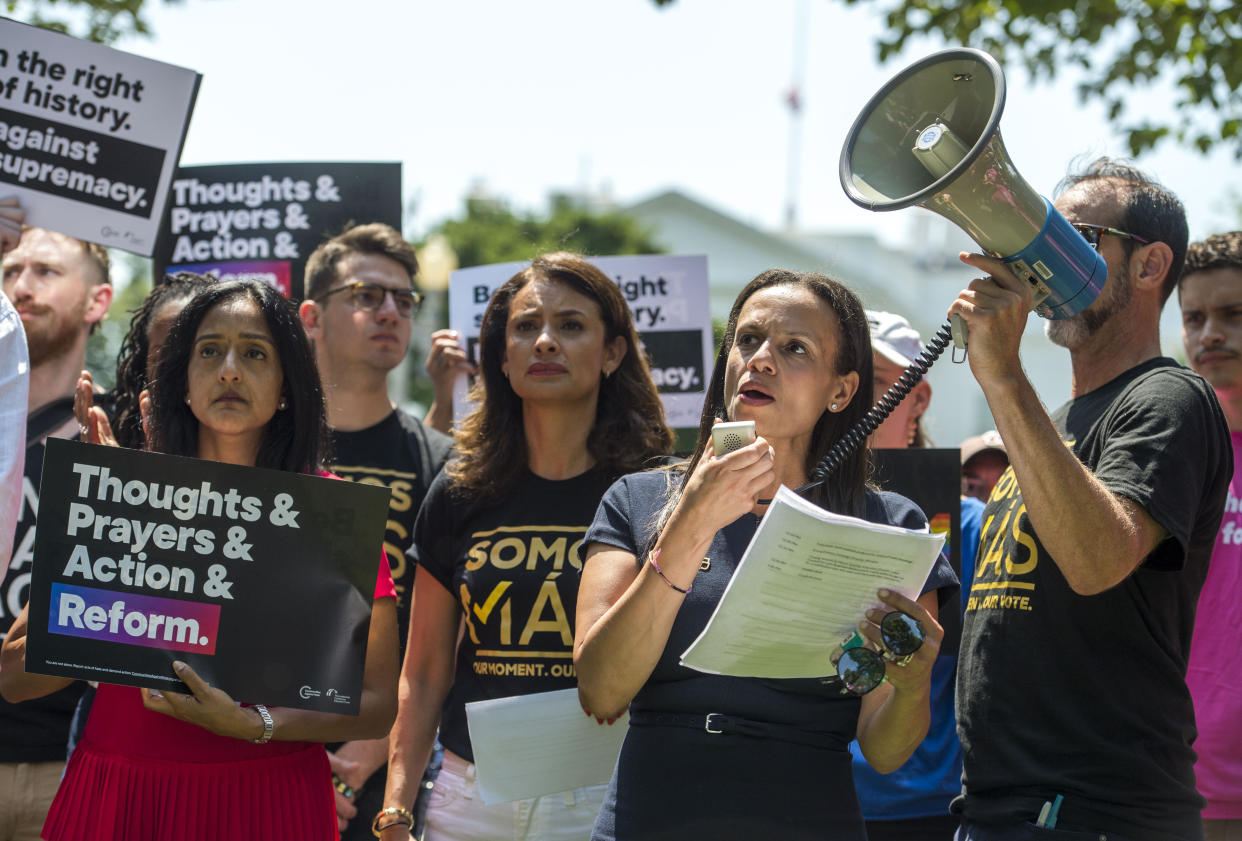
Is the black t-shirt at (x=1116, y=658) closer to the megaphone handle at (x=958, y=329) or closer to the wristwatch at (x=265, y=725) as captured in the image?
the megaphone handle at (x=958, y=329)

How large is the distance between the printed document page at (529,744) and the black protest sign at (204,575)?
1.57 ft

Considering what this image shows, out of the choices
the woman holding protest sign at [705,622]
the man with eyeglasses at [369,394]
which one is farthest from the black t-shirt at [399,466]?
the woman holding protest sign at [705,622]

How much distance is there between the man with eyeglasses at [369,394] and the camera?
397cm

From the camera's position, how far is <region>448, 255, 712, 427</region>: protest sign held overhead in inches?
201

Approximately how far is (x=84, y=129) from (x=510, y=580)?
232 cm

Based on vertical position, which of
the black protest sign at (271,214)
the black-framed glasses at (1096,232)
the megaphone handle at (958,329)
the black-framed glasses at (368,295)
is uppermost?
the black protest sign at (271,214)

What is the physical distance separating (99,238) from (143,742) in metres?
2.10

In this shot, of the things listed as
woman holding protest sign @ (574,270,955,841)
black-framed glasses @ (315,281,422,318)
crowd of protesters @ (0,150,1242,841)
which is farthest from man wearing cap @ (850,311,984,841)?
black-framed glasses @ (315,281,422,318)

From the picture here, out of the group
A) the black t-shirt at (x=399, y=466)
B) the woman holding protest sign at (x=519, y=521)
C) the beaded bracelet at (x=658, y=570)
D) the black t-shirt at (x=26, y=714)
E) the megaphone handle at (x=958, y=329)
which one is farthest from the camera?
the black t-shirt at (x=399, y=466)

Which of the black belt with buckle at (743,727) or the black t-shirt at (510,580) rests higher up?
the black t-shirt at (510,580)

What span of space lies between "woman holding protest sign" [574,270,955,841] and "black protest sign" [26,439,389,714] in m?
0.62

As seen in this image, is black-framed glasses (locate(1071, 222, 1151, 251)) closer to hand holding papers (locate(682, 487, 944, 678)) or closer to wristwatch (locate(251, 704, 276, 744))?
hand holding papers (locate(682, 487, 944, 678))

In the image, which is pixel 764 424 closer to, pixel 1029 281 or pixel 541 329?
pixel 1029 281

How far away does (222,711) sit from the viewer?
289 cm
